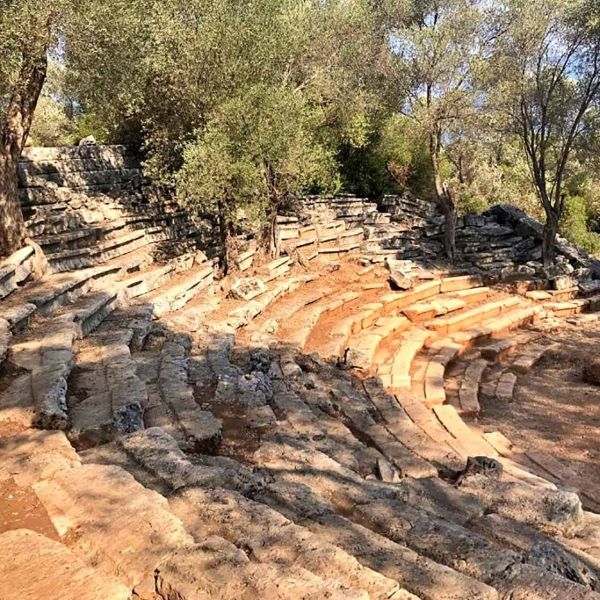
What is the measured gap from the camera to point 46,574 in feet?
9.61

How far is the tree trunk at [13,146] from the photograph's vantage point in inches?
394

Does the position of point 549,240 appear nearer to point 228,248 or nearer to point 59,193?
point 228,248

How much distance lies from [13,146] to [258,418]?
24.1 ft

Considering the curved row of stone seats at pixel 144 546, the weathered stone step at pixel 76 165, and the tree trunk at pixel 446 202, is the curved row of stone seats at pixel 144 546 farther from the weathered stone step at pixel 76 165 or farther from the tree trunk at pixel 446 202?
the tree trunk at pixel 446 202

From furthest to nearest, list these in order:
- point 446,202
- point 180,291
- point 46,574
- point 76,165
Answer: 1. point 446,202
2. point 76,165
3. point 180,291
4. point 46,574

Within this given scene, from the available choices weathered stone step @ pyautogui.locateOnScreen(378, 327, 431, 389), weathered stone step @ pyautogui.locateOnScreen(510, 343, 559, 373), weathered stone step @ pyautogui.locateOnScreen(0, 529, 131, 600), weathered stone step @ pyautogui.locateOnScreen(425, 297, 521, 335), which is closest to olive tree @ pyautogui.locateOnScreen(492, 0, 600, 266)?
weathered stone step @ pyautogui.locateOnScreen(425, 297, 521, 335)

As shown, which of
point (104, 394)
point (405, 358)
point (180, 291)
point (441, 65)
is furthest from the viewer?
point (441, 65)

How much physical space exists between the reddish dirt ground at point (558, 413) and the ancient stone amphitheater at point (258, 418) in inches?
16.5

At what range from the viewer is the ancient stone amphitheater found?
10.4 feet

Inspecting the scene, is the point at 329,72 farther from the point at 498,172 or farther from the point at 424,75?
the point at 498,172

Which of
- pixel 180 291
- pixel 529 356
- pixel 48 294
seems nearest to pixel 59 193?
pixel 180 291

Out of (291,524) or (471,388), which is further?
(471,388)

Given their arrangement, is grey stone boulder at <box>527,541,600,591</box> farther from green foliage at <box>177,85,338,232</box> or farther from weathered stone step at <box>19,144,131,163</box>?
weathered stone step at <box>19,144,131,163</box>

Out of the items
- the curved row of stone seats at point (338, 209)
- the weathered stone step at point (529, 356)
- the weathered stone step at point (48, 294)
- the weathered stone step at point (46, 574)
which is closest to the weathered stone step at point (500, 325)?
the weathered stone step at point (529, 356)
